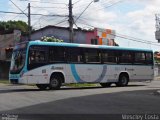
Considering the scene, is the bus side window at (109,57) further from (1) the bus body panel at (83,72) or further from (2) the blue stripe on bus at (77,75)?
(2) the blue stripe on bus at (77,75)

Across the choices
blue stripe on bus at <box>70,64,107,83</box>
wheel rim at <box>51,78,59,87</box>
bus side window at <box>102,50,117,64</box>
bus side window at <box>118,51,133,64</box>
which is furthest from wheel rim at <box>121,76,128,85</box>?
wheel rim at <box>51,78,59,87</box>

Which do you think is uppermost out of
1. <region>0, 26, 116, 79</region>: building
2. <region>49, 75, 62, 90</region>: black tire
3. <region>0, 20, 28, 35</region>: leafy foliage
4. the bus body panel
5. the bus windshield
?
<region>0, 20, 28, 35</region>: leafy foliage

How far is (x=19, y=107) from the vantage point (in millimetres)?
15969

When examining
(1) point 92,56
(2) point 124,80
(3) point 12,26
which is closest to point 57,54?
(1) point 92,56

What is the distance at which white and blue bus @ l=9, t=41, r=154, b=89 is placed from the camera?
84.1 ft

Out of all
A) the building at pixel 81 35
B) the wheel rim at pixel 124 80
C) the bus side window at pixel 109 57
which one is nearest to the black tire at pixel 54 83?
the bus side window at pixel 109 57

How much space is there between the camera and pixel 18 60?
2617cm

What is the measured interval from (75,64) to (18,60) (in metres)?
3.78

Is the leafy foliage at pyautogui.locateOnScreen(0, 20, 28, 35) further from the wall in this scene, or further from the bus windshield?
the bus windshield

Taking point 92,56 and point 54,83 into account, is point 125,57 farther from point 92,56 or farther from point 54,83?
point 54,83

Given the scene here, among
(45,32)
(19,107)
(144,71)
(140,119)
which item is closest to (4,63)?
(45,32)

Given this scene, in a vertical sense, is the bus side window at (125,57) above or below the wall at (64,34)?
below

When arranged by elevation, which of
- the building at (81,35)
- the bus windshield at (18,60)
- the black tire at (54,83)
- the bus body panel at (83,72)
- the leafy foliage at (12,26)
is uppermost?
the leafy foliage at (12,26)

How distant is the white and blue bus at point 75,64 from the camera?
25.6 m
